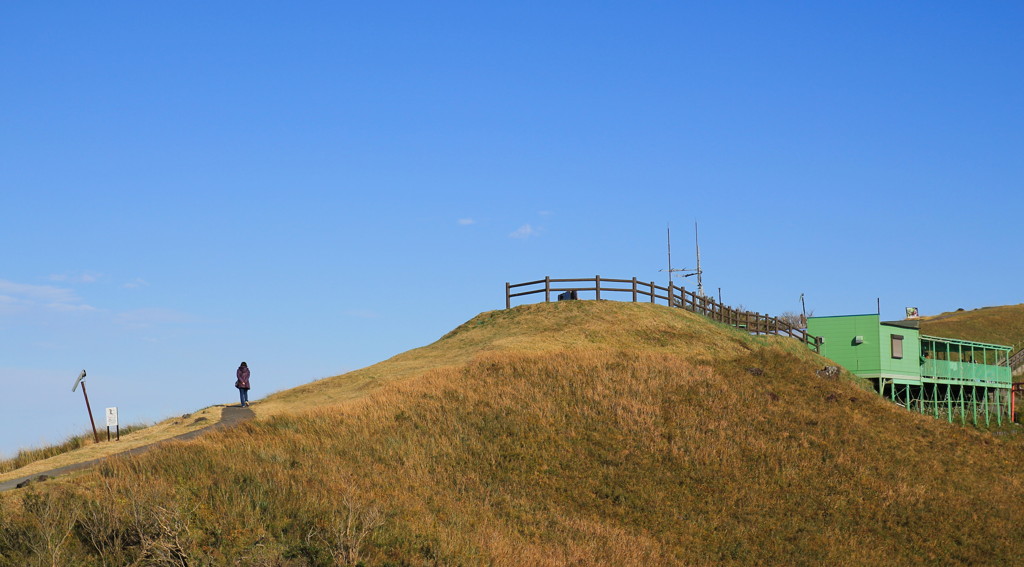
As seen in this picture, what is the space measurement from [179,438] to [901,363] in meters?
42.3

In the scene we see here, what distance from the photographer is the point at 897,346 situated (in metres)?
53.5

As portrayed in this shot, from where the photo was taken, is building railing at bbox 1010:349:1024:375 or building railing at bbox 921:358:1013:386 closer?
building railing at bbox 921:358:1013:386

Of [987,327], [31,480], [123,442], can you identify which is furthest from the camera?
[987,327]

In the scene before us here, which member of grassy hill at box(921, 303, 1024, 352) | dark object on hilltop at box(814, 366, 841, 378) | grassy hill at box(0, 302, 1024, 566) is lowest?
grassy hill at box(0, 302, 1024, 566)

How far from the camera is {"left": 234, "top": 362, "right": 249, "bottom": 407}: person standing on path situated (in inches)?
1475

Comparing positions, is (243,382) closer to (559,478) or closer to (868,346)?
(559,478)

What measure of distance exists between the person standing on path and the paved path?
1.59 ft

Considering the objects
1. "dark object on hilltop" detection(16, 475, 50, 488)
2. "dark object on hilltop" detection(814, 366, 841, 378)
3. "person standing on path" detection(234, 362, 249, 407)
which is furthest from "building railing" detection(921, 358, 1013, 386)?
"dark object on hilltop" detection(16, 475, 50, 488)

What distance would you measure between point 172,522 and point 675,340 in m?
29.0

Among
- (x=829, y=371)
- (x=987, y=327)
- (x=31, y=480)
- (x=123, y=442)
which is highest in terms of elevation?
(x=987, y=327)

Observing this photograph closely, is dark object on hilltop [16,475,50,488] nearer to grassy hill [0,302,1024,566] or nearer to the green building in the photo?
grassy hill [0,302,1024,566]

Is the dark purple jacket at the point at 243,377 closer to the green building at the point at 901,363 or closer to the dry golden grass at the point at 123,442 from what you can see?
the dry golden grass at the point at 123,442

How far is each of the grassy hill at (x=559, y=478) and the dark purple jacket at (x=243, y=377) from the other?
110 cm

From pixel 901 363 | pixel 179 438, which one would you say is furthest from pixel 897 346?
pixel 179 438
